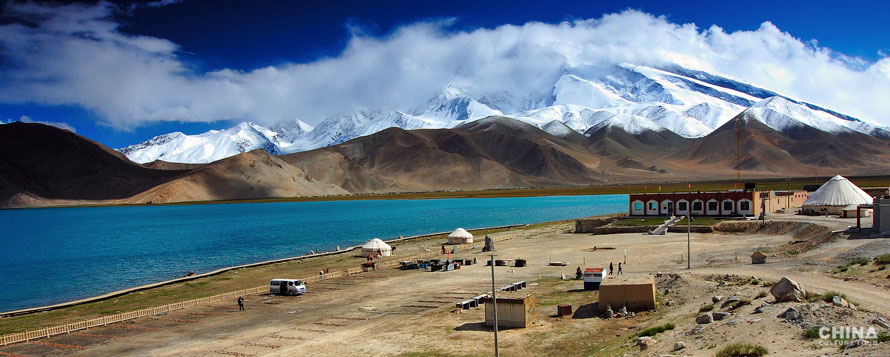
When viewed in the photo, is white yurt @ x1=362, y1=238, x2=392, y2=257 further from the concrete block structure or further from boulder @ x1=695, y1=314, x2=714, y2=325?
boulder @ x1=695, y1=314, x2=714, y2=325

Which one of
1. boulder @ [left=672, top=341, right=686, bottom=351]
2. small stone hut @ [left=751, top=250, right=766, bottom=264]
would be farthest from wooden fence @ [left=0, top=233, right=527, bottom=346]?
small stone hut @ [left=751, top=250, right=766, bottom=264]

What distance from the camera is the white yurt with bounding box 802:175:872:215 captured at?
72688 millimetres

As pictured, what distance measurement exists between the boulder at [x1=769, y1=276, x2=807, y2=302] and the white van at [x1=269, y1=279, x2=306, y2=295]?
91.7 ft

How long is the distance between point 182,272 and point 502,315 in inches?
1590

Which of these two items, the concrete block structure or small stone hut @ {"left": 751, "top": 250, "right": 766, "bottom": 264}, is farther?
small stone hut @ {"left": 751, "top": 250, "right": 766, "bottom": 264}

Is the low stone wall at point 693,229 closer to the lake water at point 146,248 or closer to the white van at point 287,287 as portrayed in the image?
the lake water at point 146,248

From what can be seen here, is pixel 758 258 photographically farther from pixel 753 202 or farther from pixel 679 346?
pixel 753 202

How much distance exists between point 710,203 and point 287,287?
2338 inches

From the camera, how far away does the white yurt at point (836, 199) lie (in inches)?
2862

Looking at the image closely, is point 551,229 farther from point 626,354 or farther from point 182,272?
point 626,354

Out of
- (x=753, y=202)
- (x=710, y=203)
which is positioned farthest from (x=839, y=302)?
(x=710, y=203)

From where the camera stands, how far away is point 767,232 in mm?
66125

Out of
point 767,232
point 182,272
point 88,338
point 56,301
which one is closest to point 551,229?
point 767,232

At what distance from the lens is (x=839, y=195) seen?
74500 mm
